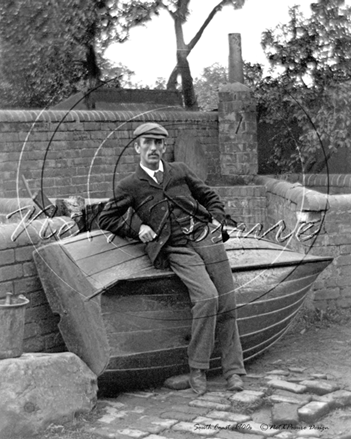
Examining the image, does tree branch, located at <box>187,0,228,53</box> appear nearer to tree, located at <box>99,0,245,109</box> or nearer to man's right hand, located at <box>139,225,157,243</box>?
tree, located at <box>99,0,245,109</box>

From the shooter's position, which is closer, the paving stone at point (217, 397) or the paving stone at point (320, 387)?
the paving stone at point (217, 397)

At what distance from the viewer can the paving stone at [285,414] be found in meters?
5.97

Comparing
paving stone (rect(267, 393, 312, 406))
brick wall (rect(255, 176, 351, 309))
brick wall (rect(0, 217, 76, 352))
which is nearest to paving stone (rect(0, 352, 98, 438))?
brick wall (rect(0, 217, 76, 352))

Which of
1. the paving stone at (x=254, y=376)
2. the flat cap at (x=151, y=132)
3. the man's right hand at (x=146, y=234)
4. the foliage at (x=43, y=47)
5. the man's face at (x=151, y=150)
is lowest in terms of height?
the paving stone at (x=254, y=376)

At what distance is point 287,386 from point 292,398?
27cm

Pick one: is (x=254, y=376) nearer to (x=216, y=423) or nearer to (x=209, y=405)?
(x=209, y=405)

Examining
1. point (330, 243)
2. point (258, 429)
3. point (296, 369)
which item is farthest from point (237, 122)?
point (258, 429)

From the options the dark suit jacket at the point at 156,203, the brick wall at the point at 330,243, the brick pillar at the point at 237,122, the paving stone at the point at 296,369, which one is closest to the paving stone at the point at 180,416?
the dark suit jacket at the point at 156,203

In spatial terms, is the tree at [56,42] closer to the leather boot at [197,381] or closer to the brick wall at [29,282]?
the brick wall at [29,282]

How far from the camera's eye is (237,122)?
16328 millimetres

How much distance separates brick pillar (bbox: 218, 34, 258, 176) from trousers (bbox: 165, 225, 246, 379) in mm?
9338

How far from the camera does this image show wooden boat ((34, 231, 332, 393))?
21.9 ft

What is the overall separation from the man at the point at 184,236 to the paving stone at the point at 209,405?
186 mm

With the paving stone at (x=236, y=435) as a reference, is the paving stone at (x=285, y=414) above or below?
above
